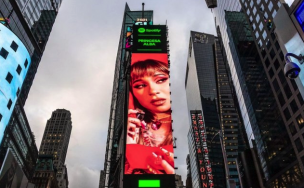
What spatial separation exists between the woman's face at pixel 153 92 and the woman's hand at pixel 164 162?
5786 mm

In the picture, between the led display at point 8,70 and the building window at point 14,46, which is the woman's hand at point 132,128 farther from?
the building window at point 14,46

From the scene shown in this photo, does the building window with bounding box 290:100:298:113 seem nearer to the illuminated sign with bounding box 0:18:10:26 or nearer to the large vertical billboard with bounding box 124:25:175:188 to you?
the large vertical billboard with bounding box 124:25:175:188

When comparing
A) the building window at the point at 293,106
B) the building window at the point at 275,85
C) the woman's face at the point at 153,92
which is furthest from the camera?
the building window at the point at 275,85

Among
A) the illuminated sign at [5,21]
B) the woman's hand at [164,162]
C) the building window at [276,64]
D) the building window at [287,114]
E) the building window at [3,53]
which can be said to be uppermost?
the illuminated sign at [5,21]

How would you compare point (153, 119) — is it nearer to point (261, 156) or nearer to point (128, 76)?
point (128, 76)

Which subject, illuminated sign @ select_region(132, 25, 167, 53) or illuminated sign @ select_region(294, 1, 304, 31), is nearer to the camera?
illuminated sign @ select_region(294, 1, 304, 31)

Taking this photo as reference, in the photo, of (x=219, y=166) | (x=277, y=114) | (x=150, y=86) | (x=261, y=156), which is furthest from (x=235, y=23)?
(x=219, y=166)

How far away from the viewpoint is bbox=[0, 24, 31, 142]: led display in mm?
47094

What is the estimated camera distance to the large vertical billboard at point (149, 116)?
1184 inches

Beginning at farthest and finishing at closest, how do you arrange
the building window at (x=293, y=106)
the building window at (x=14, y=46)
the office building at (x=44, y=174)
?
1. the office building at (x=44, y=174)
2. the building window at (x=293, y=106)
3. the building window at (x=14, y=46)

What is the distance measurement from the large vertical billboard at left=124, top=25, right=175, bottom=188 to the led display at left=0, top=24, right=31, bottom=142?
82.0 feet

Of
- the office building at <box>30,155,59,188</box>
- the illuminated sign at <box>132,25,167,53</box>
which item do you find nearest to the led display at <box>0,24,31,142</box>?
the illuminated sign at <box>132,25,167,53</box>

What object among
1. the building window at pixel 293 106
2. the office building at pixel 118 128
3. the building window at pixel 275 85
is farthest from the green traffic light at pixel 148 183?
the building window at pixel 275 85

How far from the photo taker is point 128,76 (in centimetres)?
3894
